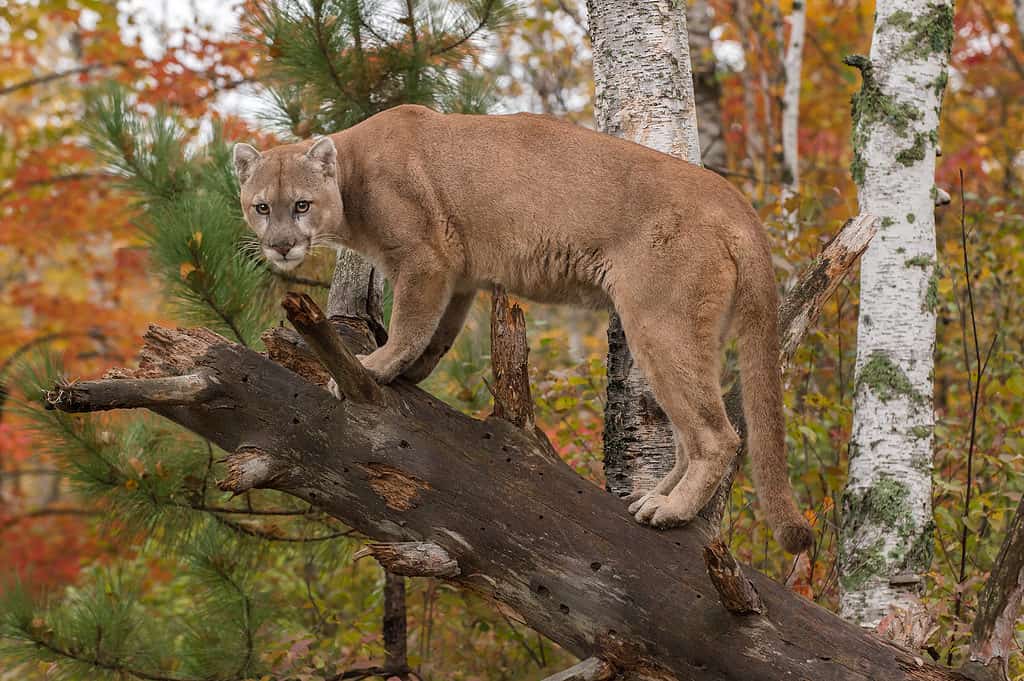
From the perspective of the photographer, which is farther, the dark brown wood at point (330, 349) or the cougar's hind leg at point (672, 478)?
the cougar's hind leg at point (672, 478)

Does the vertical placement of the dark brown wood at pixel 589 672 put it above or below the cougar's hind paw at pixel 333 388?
below

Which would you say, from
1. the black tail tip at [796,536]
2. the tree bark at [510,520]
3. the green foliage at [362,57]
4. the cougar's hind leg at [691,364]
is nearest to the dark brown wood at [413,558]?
the tree bark at [510,520]

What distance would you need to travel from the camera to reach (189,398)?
3906 mm

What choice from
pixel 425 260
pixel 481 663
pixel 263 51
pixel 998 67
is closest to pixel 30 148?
pixel 263 51

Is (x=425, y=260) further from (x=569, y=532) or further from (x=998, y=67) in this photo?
(x=998, y=67)

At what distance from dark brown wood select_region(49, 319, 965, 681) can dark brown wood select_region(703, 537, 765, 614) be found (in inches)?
4.0

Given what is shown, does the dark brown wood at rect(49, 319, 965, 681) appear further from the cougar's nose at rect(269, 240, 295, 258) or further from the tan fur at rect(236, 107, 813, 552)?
the cougar's nose at rect(269, 240, 295, 258)

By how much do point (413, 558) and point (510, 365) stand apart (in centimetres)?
85

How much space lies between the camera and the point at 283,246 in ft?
15.0

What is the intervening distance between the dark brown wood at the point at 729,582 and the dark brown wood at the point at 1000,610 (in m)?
0.74

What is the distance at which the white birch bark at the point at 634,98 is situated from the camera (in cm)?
498

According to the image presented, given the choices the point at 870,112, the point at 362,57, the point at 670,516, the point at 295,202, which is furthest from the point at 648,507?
the point at 362,57

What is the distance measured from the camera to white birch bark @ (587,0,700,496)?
4980 mm

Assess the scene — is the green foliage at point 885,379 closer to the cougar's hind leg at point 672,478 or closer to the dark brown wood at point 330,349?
the cougar's hind leg at point 672,478
